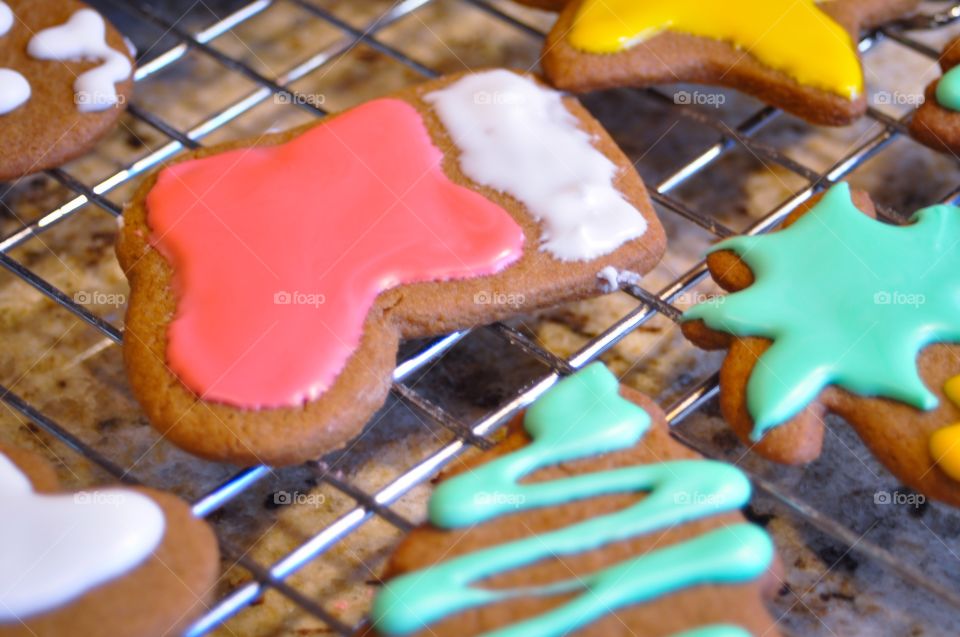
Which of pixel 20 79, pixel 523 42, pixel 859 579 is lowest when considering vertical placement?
pixel 859 579

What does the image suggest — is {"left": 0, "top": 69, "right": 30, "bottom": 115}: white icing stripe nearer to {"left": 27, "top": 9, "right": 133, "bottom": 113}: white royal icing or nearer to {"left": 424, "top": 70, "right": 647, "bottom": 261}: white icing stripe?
{"left": 27, "top": 9, "right": 133, "bottom": 113}: white royal icing

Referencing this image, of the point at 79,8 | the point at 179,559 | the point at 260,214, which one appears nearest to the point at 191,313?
the point at 260,214

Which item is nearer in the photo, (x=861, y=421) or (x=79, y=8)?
(x=861, y=421)

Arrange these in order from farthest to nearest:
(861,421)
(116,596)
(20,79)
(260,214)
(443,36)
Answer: (443,36), (20,79), (260,214), (861,421), (116,596)

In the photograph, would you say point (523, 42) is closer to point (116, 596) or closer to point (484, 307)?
point (484, 307)

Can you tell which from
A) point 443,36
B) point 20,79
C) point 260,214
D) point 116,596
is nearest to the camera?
point 116,596
